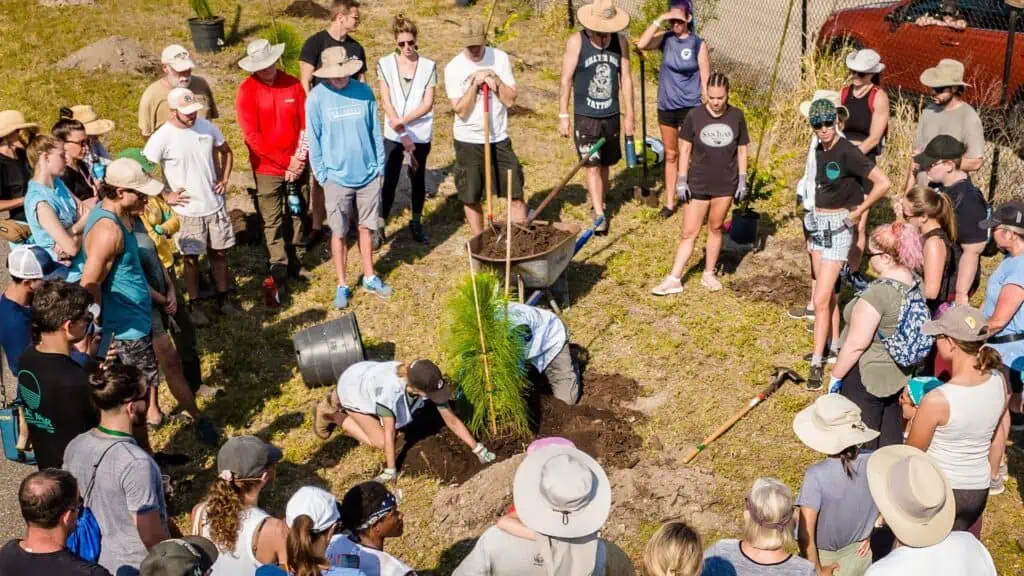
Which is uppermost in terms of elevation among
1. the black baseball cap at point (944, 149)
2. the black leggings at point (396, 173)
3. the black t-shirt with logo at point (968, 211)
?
the black baseball cap at point (944, 149)

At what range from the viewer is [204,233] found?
7543 mm

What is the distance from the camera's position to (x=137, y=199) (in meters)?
5.72

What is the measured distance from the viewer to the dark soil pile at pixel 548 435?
6.16 meters

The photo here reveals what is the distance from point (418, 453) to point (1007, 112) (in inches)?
263

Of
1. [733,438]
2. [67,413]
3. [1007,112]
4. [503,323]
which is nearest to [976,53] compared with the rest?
[1007,112]

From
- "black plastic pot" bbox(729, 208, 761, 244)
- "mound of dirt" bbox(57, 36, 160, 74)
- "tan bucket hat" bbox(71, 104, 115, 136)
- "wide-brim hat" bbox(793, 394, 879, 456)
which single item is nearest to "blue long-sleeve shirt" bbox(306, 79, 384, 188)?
"tan bucket hat" bbox(71, 104, 115, 136)

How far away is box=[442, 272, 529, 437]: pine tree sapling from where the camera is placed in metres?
6.20

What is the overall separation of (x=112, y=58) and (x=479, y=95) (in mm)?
7491

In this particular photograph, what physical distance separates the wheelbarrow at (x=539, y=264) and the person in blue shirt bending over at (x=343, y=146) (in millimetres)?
1013

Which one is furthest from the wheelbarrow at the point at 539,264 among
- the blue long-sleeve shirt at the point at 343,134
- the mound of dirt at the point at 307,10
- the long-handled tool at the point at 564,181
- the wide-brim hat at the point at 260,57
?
the mound of dirt at the point at 307,10

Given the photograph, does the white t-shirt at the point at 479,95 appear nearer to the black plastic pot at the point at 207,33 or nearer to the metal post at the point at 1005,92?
the metal post at the point at 1005,92

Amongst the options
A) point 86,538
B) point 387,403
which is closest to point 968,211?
point 387,403

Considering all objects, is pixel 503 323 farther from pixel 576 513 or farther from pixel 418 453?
pixel 576 513

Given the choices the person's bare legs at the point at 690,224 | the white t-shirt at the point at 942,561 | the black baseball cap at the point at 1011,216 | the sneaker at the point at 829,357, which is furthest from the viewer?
the person's bare legs at the point at 690,224
